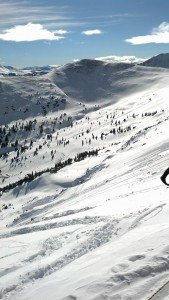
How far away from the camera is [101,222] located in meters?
26.7

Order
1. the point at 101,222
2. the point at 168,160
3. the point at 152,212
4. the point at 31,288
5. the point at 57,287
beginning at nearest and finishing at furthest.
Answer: the point at 57,287
the point at 31,288
the point at 152,212
the point at 101,222
the point at 168,160

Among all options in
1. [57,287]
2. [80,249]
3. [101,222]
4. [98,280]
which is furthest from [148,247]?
[101,222]

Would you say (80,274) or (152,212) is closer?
(80,274)

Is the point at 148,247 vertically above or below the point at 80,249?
above

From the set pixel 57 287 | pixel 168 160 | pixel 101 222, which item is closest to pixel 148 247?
pixel 57 287

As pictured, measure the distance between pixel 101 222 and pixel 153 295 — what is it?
1278 centimetres

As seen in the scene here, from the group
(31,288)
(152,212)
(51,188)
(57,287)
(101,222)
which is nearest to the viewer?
(57,287)

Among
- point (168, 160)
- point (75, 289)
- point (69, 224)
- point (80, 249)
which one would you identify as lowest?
point (168, 160)

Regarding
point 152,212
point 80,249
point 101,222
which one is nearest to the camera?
point 80,249

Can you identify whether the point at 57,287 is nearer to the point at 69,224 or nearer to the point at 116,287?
the point at 116,287

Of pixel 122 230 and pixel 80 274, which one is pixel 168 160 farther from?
pixel 80 274

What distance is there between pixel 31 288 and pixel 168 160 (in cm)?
4838

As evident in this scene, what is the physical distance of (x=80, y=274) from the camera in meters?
17.9

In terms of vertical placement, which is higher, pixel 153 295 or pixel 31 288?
pixel 153 295
